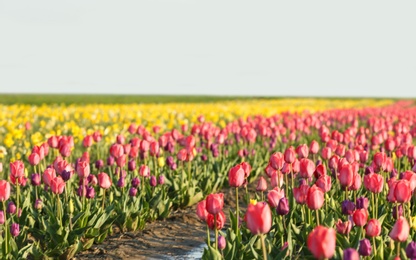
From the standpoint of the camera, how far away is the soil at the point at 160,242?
608cm

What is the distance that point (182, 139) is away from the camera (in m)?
10.0

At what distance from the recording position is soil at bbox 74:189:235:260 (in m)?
6.08

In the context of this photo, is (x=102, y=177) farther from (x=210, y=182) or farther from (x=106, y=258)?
(x=210, y=182)

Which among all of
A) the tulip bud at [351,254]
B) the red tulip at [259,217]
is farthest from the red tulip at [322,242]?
the red tulip at [259,217]

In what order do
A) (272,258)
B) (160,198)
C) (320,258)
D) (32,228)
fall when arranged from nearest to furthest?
1. (320,258)
2. (272,258)
3. (32,228)
4. (160,198)

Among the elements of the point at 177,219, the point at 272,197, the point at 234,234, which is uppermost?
the point at 272,197

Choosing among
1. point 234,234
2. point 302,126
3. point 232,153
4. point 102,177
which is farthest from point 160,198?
point 302,126

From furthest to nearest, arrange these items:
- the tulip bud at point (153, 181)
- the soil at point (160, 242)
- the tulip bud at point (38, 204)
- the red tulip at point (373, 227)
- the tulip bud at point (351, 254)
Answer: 1. the tulip bud at point (153, 181)
2. the tulip bud at point (38, 204)
3. the soil at point (160, 242)
4. the red tulip at point (373, 227)
5. the tulip bud at point (351, 254)

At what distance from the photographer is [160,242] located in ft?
21.7

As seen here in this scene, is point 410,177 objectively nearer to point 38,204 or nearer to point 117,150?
point 117,150

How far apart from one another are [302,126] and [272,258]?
8.17 metres

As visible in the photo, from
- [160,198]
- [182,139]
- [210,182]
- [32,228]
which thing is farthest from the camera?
[182,139]

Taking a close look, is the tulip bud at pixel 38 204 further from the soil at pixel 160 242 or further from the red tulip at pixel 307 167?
the red tulip at pixel 307 167

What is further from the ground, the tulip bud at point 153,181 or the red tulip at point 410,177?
the red tulip at point 410,177
